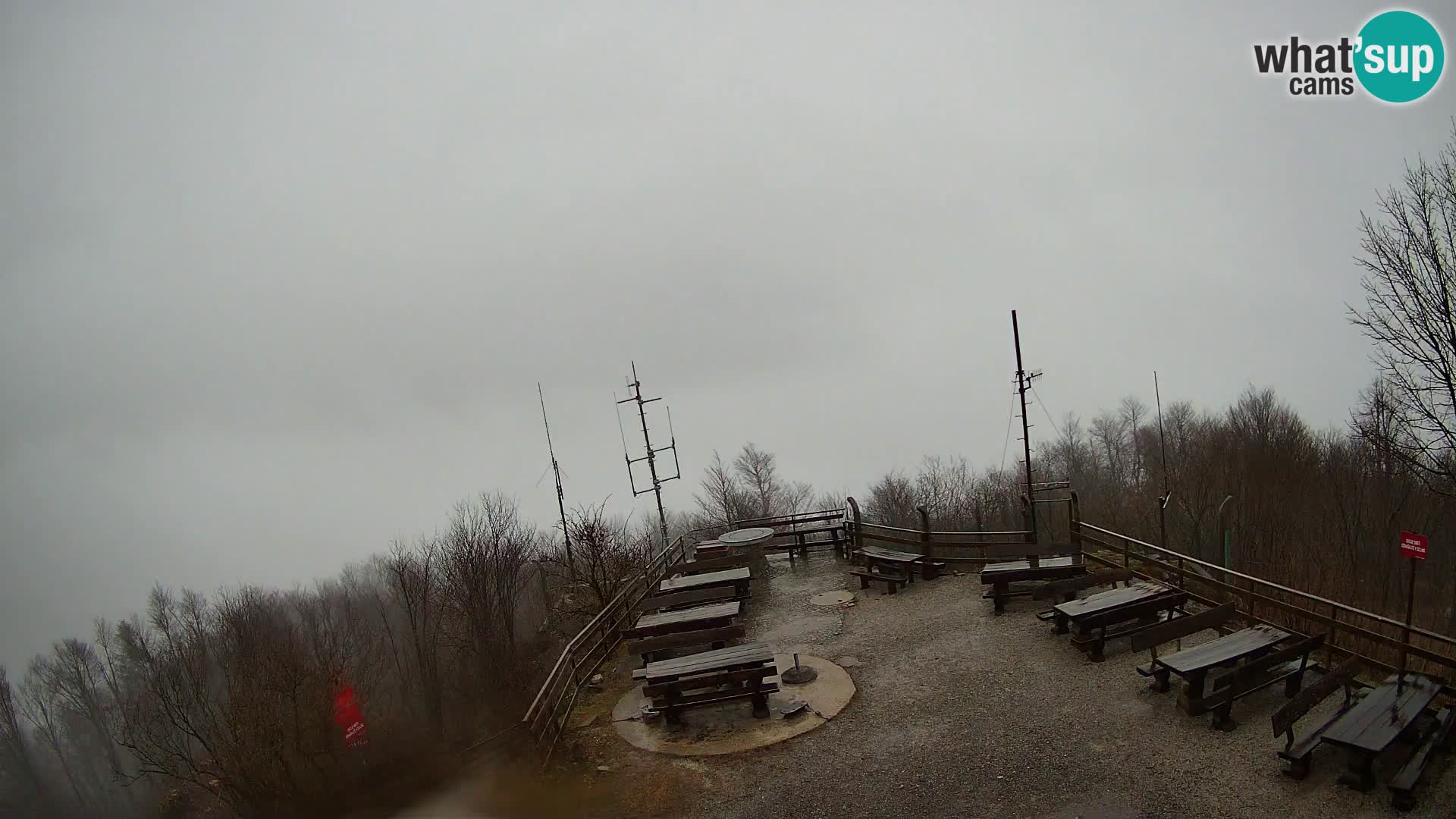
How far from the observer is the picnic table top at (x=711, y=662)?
9258 mm

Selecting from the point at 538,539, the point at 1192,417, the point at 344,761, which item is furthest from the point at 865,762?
the point at 1192,417

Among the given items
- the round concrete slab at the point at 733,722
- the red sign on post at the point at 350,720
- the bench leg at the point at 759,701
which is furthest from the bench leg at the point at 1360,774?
the red sign on post at the point at 350,720

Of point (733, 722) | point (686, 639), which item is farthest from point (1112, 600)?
point (686, 639)

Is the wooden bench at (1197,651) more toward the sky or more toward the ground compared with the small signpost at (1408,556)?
more toward the ground

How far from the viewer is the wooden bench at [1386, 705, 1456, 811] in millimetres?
5805

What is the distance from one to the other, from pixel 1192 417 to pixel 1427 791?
3221 inches

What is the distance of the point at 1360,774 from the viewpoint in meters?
6.11

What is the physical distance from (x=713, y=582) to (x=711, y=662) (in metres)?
4.61

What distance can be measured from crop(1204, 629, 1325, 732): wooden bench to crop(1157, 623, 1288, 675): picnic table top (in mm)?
143

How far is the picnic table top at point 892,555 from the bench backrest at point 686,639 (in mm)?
5161

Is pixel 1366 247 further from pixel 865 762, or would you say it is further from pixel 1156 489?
pixel 1156 489

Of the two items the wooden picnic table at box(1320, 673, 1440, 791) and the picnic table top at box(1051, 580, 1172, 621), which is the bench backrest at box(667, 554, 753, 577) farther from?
the wooden picnic table at box(1320, 673, 1440, 791)

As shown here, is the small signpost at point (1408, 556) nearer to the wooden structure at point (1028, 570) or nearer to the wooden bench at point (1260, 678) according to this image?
the wooden bench at point (1260, 678)

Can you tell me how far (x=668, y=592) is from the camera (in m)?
13.7
